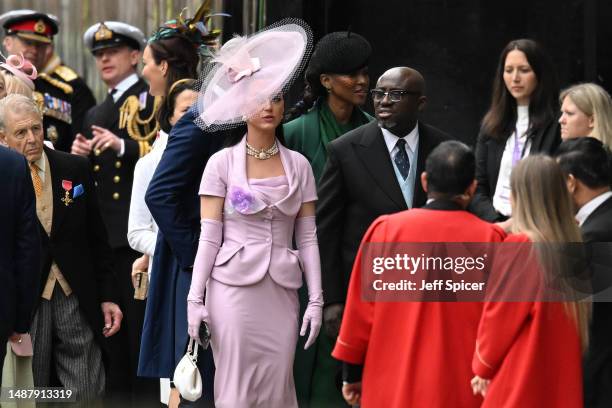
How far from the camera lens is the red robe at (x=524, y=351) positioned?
6.48 metres

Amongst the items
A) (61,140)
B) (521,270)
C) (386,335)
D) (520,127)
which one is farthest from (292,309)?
(61,140)

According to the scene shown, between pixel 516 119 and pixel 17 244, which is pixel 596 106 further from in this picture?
pixel 17 244

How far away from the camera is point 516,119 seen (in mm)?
8984

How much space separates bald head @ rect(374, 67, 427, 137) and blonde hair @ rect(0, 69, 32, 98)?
6.25 feet

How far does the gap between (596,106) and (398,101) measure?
4.02 ft

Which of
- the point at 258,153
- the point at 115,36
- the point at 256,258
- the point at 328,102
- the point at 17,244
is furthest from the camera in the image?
the point at 115,36

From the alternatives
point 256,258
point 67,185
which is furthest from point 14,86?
point 256,258

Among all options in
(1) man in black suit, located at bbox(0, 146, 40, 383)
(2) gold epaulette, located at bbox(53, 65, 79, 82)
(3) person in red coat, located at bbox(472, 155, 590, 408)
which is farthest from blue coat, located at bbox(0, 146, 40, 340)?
(2) gold epaulette, located at bbox(53, 65, 79, 82)

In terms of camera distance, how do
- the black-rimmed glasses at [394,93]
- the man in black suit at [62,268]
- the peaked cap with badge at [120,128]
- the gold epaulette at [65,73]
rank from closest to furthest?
the black-rimmed glasses at [394,93] < the man in black suit at [62,268] < the peaked cap with badge at [120,128] < the gold epaulette at [65,73]

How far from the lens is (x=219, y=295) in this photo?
7.45 m

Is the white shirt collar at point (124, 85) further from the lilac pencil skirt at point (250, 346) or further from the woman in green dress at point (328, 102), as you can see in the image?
the lilac pencil skirt at point (250, 346)

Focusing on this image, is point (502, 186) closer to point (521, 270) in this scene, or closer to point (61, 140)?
point (521, 270)

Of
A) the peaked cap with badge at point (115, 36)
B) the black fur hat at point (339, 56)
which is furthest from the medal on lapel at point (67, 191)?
the peaked cap with badge at point (115, 36)

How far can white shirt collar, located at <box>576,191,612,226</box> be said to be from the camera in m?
7.24
